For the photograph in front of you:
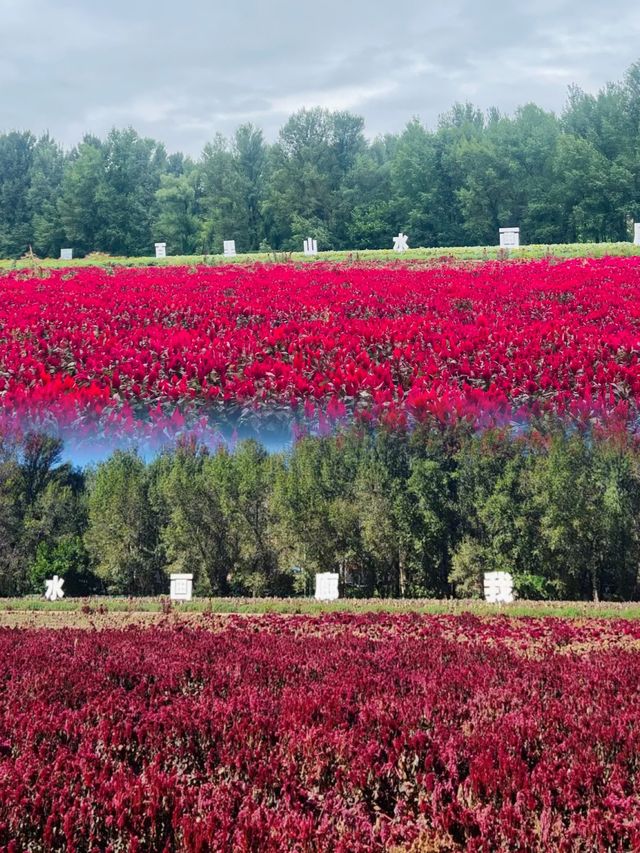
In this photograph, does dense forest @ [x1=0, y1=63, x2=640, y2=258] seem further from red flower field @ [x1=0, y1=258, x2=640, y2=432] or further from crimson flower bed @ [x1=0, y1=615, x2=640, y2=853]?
crimson flower bed @ [x1=0, y1=615, x2=640, y2=853]

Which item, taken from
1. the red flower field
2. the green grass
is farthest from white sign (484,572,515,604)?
the green grass

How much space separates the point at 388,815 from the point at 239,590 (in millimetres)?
18908

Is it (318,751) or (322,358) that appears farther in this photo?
(322,358)

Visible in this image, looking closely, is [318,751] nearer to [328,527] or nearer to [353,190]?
[328,527]

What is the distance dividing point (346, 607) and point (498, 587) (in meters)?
3.46

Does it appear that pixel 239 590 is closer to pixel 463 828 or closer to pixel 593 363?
pixel 593 363

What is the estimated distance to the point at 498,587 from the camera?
1678 centimetres

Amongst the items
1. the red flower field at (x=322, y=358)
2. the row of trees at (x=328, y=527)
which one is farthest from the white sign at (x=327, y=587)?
the red flower field at (x=322, y=358)

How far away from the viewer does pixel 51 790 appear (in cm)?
370

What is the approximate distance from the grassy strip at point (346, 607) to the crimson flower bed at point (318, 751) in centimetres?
648

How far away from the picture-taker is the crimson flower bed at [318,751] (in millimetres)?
3436

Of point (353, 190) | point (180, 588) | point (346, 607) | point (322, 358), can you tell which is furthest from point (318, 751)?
point (353, 190)

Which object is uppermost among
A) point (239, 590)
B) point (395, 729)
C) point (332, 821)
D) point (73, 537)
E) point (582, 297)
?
point (582, 297)

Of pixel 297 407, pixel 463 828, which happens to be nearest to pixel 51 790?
pixel 463 828
